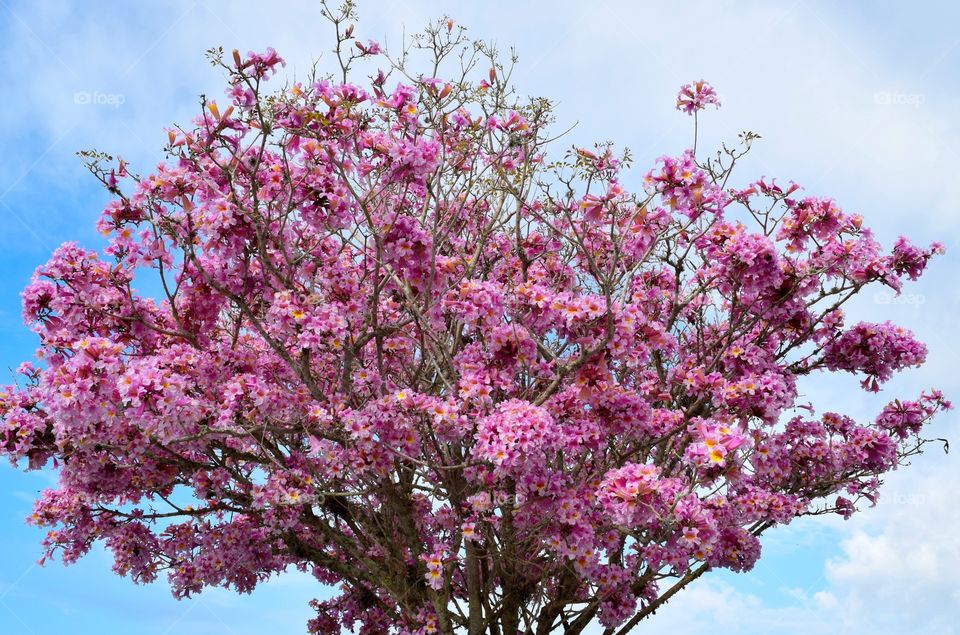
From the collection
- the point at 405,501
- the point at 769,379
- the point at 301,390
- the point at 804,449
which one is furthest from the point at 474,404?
the point at 804,449

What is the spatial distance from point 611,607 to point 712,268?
3.44 meters

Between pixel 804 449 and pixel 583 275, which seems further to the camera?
pixel 583 275

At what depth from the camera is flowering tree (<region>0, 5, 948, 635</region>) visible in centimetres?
619

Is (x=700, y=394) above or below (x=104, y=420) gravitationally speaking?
above

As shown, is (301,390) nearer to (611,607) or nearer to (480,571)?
(480,571)

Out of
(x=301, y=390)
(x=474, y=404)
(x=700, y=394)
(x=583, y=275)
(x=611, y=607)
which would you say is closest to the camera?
(x=474, y=404)

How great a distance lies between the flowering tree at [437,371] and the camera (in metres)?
6.19

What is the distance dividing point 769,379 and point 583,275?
2558 mm

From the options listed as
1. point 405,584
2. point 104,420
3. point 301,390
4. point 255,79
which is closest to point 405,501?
point 405,584

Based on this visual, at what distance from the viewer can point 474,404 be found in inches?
244

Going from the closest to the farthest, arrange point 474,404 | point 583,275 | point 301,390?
1. point 474,404
2. point 301,390
3. point 583,275

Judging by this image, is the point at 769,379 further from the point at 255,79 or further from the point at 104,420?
the point at 104,420


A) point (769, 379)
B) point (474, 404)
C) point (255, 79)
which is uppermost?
point (255, 79)

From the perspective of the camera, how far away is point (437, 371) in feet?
24.0
